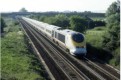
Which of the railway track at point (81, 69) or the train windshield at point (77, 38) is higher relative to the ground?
the train windshield at point (77, 38)

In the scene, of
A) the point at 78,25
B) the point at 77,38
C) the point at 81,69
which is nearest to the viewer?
the point at 81,69

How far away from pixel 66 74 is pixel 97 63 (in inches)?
283

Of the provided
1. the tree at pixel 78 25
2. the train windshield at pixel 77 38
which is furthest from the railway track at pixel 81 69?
the tree at pixel 78 25

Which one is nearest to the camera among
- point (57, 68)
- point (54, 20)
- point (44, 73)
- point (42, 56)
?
point (44, 73)

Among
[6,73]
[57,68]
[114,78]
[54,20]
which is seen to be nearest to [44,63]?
[57,68]

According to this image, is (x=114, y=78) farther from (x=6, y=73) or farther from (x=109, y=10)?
(x=109, y=10)

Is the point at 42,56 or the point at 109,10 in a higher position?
the point at 109,10

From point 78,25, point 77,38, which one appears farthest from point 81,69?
point 78,25

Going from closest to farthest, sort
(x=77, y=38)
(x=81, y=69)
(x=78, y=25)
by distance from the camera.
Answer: (x=81, y=69) < (x=77, y=38) < (x=78, y=25)

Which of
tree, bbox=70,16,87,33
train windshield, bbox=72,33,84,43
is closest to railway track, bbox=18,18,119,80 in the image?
train windshield, bbox=72,33,84,43

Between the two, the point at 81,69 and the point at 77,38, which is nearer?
the point at 81,69

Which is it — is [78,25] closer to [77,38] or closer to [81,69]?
[77,38]

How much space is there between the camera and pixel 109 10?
75.0m

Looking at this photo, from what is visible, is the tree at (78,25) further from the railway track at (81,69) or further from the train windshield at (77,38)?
the train windshield at (77,38)
